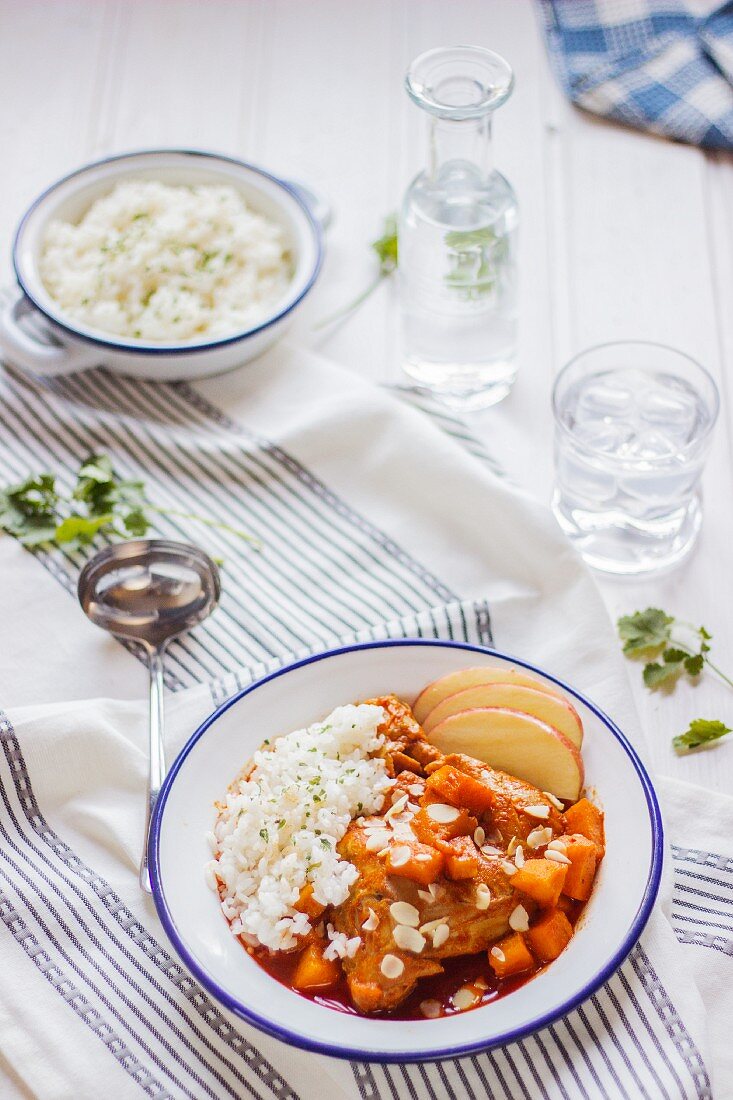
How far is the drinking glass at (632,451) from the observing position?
102 inches

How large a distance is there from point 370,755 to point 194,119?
253cm

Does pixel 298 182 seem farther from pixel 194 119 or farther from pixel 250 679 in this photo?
pixel 250 679

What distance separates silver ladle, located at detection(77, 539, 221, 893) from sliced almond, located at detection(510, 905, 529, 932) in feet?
2.96

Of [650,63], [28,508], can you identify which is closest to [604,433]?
[28,508]

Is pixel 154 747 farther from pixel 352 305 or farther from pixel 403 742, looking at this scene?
pixel 352 305

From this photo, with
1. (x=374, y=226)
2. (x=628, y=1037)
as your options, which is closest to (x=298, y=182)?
(x=374, y=226)

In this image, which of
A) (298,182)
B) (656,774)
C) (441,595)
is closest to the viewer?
(656,774)

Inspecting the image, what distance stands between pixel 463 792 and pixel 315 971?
361 mm

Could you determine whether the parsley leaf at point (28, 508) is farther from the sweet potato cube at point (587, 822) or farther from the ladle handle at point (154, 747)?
the sweet potato cube at point (587, 822)

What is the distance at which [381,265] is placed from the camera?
339 centimetres

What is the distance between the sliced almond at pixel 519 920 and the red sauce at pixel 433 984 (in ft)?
0.20

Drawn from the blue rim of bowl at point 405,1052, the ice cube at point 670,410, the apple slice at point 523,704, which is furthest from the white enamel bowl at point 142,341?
the apple slice at point 523,704

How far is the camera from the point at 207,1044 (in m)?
1.96

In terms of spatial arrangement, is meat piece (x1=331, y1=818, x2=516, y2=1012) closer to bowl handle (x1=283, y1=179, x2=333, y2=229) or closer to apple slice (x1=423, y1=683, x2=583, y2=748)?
apple slice (x1=423, y1=683, x2=583, y2=748)
